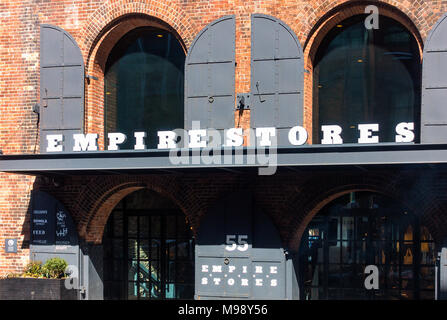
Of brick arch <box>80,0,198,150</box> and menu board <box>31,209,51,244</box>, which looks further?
menu board <box>31,209,51,244</box>

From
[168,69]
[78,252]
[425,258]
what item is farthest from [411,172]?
[78,252]

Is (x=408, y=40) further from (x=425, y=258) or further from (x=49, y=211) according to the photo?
(x=49, y=211)

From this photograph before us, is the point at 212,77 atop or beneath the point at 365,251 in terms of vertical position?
atop

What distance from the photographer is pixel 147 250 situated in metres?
15.5

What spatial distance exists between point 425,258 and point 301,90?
485cm

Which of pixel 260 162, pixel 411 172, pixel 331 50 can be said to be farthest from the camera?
pixel 331 50

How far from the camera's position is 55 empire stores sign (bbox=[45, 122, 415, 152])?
39.4 ft

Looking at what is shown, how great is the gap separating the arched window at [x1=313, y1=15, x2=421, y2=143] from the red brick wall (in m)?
0.42

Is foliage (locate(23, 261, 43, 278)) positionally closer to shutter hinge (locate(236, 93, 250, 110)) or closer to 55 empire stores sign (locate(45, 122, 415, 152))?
55 empire stores sign (locate(45, 122, 415, 152))

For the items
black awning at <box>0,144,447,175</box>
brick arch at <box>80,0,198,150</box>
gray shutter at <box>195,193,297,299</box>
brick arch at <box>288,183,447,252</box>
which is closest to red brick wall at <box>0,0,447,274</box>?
brick arch at <box>80,0,198,150</box>

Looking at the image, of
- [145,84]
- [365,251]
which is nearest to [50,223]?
[145,84]

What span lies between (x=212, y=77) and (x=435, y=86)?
179 inches

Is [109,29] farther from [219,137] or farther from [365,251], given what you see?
[365,251]

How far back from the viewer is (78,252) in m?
14.0
